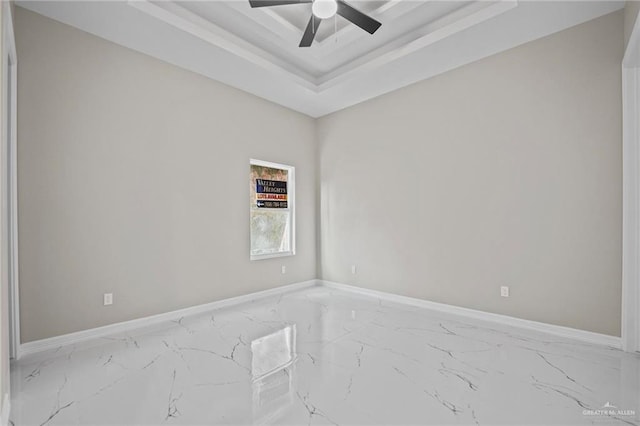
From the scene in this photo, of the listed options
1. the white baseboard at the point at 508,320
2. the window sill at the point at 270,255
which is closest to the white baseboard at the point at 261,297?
the white baseboard at the point at 508,320

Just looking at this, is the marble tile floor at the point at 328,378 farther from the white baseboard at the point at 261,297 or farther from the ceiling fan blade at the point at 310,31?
the ceiling fan blade at the point at 310,31

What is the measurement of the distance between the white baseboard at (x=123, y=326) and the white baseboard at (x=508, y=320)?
5.65 feet

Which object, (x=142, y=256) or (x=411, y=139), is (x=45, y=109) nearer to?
(x=142, y=256)

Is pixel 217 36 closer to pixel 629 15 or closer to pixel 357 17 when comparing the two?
pixel 357 17

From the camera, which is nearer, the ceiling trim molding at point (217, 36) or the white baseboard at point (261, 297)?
the white baseboard at point (261, 297)

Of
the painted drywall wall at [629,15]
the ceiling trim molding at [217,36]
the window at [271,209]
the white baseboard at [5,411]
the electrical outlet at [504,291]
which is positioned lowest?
the white baseboard at [5,411]

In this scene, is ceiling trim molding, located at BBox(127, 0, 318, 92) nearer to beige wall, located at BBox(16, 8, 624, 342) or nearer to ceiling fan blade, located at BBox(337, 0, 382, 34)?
beige wall, located at BBox(16, 8, 624, 342)

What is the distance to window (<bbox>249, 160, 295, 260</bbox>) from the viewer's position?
443cm

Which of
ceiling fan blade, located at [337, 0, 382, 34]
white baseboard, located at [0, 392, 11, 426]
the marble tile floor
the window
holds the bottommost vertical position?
Answer: the marble tile floor

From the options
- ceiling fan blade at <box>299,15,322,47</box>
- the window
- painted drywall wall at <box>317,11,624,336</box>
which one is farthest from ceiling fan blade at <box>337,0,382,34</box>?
the window

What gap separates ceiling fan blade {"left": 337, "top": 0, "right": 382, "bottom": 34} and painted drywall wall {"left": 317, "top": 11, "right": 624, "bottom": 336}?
148cm

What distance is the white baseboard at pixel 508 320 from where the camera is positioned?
8.73 ft

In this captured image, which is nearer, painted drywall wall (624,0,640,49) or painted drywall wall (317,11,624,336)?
painted drywall wall (624,0,640,49)

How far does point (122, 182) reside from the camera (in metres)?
3.09
